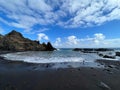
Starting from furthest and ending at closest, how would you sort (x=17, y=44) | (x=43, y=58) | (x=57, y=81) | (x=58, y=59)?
(x=17, y=44) → (x=43, y=58) → (x=58, y=59) → (x=57, y=81)

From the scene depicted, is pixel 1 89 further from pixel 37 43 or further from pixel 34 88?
pixel 37 43

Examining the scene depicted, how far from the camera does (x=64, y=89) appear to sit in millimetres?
6770

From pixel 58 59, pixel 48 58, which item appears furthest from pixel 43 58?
pixel 58 59

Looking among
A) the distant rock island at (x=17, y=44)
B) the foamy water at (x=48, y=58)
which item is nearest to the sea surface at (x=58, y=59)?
the foamy water at (x=48, y=58)

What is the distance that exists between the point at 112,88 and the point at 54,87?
3.70m

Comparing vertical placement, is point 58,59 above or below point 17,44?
below

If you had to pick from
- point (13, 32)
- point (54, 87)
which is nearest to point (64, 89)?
point (54, 87)

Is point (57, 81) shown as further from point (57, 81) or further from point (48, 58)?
point (48, 58)

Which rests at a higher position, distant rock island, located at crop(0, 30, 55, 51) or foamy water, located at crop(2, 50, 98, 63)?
distant rock island, located at crop(0, 30, 55, 51)

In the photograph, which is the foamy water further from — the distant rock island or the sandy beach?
the distant rock island

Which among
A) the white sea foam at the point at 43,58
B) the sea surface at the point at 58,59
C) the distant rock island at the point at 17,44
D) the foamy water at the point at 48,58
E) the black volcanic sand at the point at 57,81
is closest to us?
the black volcanic sand at the point at 57,81

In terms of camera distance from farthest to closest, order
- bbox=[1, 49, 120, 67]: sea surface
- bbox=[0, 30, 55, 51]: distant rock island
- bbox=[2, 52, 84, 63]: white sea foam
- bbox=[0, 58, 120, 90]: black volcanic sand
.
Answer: bbox=[0, 30, 55, 51]: distant rock island
bbox=[2, 52, 84, 63]: white sea foam
bbox=[1, 49, 120, 67]: sea surface
bbox=[0, 58, 120, 90]: black volcanic sand

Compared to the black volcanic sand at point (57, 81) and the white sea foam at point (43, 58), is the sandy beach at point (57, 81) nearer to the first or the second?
the black volcanic sand at point (57, 81)

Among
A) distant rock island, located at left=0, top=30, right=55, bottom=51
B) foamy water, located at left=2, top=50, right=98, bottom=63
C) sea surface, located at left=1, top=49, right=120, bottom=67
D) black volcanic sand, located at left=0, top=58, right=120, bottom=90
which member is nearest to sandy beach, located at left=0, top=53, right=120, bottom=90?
black volcanic sand, located at left=0, top=58, right=120, bottom=90
